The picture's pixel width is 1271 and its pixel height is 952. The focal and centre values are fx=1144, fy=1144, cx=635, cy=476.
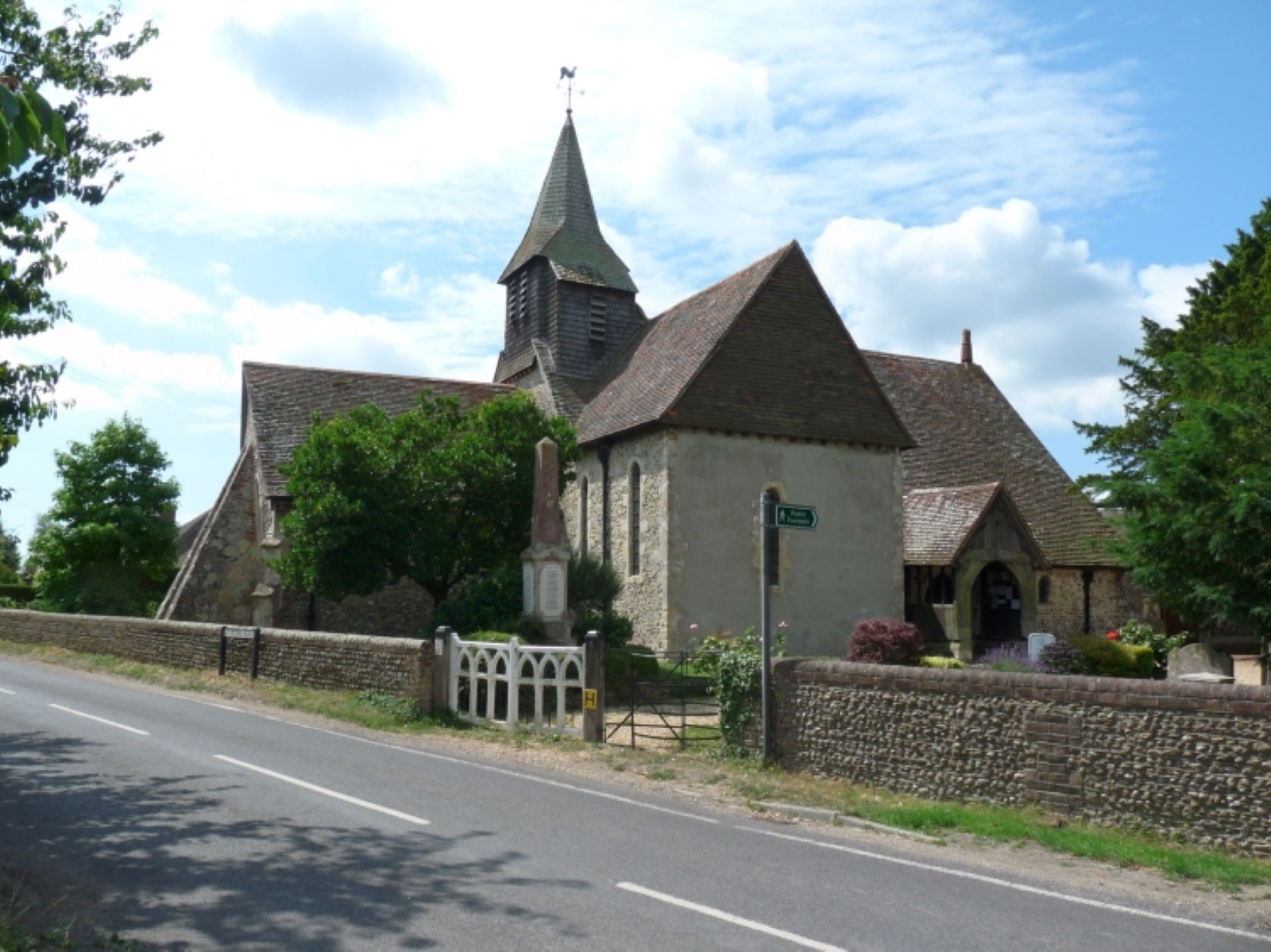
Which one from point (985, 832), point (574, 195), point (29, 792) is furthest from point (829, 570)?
point (29, 792)

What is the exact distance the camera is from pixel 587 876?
754 centimetres

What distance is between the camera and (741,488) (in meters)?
27.0

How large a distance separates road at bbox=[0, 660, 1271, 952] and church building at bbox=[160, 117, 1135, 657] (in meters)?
14.9

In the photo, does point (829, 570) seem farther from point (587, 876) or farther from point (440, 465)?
point (587, 876)

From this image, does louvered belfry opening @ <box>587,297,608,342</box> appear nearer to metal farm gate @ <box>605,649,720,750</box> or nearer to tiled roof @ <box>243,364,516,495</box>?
tiled roof @ <box>243,364,516,495</box>

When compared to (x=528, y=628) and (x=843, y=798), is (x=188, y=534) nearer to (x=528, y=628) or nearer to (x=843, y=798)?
(x=528, y=628)

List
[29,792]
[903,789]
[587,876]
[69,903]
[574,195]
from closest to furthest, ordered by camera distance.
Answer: [69,903]
[587,876]
[29,792]
[903,789]
[574,195]

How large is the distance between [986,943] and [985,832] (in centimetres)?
333

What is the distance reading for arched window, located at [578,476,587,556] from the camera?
3027cm

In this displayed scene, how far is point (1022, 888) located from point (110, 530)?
137ft

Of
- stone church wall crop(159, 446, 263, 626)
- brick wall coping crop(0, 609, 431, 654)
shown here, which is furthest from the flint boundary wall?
stone church wall crop(159, 446, 263, 626)

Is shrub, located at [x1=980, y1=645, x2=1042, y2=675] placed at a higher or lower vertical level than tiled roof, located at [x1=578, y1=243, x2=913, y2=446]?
lower

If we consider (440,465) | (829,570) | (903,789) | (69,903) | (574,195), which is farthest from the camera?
(574,195)

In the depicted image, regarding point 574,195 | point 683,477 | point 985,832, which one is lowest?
point 985,832
